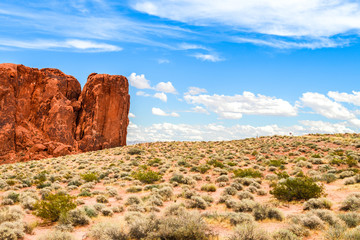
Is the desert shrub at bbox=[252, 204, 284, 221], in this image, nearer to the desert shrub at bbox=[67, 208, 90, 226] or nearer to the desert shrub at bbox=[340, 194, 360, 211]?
the desert shrub at bbox=[340, 194, 360, 211]

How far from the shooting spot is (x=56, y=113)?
43.7m

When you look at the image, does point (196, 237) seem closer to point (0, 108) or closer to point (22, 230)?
point (22, 230)

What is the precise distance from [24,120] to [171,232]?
147 feet

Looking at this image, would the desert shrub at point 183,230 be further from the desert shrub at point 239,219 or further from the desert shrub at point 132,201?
the desert shrub at point 132,201

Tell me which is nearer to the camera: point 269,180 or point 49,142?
point 269,180

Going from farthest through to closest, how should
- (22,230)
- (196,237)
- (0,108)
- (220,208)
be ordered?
(0,108)
(220,208)
(22,230)
(196,237)

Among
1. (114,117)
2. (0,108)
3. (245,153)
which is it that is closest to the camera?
(245,153)

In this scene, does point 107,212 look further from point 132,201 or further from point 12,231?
point 12,231

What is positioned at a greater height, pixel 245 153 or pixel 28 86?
pixel 28 86

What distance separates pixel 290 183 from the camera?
41.4 feet

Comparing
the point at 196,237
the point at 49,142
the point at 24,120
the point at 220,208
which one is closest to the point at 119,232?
the point at 196,237

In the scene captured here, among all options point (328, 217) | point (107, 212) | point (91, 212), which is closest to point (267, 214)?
point (328, 217)

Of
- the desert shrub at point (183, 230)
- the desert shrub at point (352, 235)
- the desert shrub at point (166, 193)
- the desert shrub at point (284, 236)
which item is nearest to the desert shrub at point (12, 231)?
the desert shrub at point (183, 230)

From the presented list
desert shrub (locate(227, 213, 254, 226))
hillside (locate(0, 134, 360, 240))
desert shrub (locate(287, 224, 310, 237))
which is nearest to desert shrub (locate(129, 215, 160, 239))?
hillside (locate(0, 134, 360, 240))
